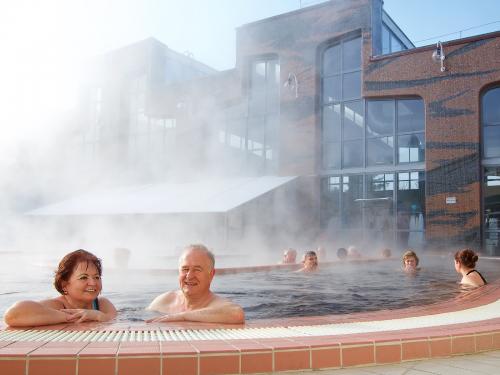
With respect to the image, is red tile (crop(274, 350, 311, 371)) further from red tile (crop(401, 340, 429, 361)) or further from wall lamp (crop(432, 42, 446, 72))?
wall lamp (crop(432, 42, 446, 72))

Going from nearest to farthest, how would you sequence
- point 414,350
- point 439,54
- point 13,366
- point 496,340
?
1. point 13,366
2. point 414,350
3. point 496,340
4. point 439,54

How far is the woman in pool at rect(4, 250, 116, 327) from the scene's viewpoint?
2.83 metres

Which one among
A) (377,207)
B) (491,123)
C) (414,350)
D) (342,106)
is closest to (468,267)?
(414,350)

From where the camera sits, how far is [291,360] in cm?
209

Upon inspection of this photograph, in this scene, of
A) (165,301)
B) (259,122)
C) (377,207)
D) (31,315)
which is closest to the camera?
(31,315)

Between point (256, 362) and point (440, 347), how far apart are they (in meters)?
0.98

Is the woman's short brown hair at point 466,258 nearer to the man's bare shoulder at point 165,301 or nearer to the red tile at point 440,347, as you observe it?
the man's bare shoulder at point 165,301

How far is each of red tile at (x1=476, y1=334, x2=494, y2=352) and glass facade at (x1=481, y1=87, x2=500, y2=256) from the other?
39.2 feet

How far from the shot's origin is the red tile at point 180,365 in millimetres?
1943

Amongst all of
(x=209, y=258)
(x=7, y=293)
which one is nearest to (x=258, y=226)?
(x=7, y=293)

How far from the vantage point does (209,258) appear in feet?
11.2

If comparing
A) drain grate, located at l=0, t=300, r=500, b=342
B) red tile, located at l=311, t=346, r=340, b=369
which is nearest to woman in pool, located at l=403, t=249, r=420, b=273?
drain grate, located at l=0, t=300, r=500, b=342

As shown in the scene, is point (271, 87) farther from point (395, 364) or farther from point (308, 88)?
point (395, 364)

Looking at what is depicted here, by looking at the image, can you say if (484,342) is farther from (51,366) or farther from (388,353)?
(51,366)
